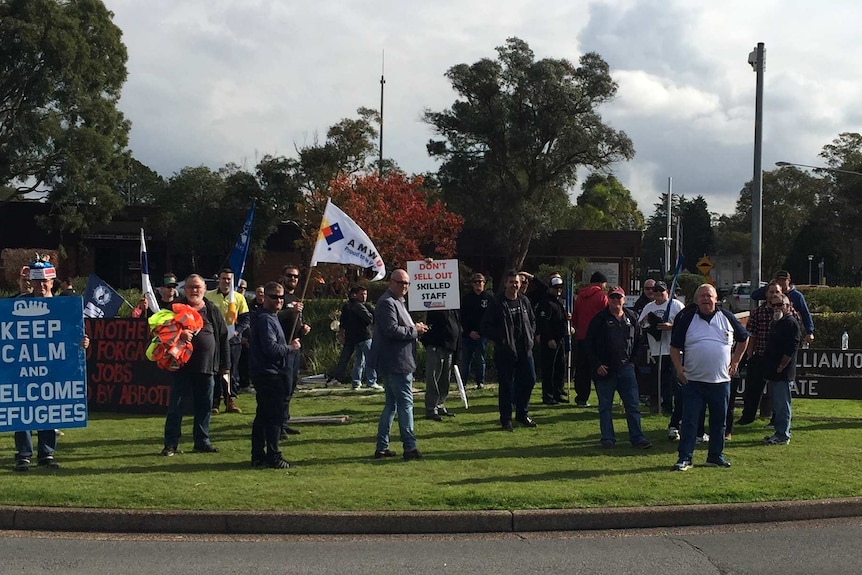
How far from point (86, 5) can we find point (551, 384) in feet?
115

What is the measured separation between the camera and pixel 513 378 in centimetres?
1148

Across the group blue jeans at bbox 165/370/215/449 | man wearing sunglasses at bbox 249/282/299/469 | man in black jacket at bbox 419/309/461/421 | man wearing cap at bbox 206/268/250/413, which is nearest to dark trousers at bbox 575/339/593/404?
man in black jacket at bbox 419/309/461/421

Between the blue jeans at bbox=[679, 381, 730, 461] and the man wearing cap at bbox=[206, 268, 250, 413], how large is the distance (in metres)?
5.61

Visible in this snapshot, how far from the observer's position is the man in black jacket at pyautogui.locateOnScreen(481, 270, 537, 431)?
36.1 ft

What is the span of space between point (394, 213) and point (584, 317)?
27.0 meters

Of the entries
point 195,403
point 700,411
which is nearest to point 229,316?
point 195,403

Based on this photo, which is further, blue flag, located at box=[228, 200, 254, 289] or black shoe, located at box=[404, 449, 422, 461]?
blue flag, located at box=[228, 200, 254, 289]

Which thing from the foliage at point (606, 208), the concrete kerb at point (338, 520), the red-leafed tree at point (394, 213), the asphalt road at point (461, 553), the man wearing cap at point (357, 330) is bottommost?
the asphalt road at point (461, 553)

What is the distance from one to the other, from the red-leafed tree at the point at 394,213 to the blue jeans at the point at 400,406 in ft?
95.9

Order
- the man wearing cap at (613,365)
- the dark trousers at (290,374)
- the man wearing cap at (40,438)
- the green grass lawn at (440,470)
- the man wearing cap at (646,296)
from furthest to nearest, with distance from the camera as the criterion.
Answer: the man wearing cap at (646,296)
the man wearing cap at (613,365)
the dark trousers at (290,374)
the man wearing cap at (40,438)
the green grass lawn at (440,470)

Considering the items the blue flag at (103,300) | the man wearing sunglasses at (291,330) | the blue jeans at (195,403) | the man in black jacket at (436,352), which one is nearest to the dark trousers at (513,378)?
the man in black jacket at (436,352)

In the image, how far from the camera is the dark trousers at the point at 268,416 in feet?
29.4

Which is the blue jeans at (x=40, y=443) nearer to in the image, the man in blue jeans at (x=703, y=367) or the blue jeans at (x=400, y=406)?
the blue jeans at (x=400, y=406)

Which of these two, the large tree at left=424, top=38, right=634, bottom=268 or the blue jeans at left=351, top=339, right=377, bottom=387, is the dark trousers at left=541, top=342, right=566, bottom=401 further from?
the large tree at left=424, top=38, right=634, bottom=268
